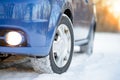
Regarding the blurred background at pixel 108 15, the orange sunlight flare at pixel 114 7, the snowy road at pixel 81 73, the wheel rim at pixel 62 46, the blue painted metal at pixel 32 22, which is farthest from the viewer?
the blurred background at pixel 108 15

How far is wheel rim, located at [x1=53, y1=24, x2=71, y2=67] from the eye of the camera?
507 centimetres

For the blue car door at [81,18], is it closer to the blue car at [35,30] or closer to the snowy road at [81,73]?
the snowy road at [81,73]

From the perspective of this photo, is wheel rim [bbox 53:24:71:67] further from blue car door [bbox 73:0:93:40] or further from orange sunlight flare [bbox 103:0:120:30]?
orange sunlight flare [bbox 103:0:120:30]

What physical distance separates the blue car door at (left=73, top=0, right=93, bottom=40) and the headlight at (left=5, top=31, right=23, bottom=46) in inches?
57.8

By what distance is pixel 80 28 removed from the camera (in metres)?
6.40

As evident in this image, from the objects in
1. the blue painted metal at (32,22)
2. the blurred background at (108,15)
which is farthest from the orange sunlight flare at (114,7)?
the blue painted metal at (32,22)

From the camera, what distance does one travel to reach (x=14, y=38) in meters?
4.53

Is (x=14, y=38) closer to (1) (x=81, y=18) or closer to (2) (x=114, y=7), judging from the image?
(1) (x=81, y=18)

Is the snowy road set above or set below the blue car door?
below

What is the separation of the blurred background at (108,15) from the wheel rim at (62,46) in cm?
3672

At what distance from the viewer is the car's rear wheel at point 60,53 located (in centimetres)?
480

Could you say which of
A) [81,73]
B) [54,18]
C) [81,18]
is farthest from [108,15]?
[54,18]

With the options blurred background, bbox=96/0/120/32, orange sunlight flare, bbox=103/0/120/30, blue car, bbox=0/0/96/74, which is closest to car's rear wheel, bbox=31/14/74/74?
blue car, bbox=0/0/96/74

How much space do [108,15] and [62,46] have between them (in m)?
43.5
